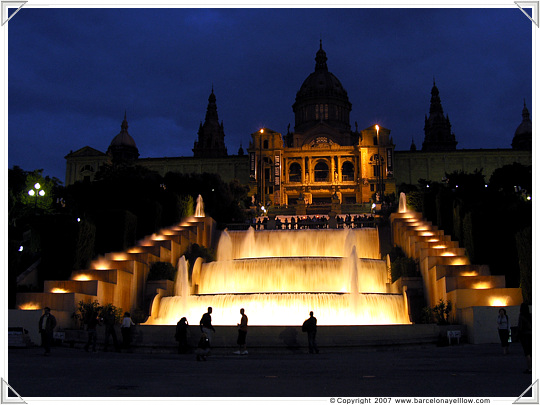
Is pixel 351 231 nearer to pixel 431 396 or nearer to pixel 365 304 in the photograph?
pixel 365 304

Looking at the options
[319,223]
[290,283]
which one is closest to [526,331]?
[290,283]

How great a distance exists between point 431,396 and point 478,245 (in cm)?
2025

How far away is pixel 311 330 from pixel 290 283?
1016 cm

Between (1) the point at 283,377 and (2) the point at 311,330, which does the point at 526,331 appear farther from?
(2) the point at 311,330

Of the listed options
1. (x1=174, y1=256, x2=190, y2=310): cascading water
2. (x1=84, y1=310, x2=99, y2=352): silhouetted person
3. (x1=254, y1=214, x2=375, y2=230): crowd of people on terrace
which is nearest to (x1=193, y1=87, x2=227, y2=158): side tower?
(x1=254, y1=214, x2=375, y2=230): crowd of people on terrace

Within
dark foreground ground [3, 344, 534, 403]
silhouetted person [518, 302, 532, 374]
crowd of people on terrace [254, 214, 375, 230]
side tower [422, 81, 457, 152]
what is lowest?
dark foreground ground [3, 344, 534, 403]

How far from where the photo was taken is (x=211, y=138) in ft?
407

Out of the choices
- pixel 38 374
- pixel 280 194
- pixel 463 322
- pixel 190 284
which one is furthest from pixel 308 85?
pixel 38 374

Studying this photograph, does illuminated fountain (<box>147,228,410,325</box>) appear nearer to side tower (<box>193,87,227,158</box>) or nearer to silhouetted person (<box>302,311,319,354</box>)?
silhouetted person (<box>302,311,319,354</box>)

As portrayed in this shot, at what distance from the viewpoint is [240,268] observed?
28297 millimetres

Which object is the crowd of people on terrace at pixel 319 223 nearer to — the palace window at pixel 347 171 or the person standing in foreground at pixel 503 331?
the person standing in foreground at pixel 503 331

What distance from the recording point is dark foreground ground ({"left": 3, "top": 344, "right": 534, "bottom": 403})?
8.77m

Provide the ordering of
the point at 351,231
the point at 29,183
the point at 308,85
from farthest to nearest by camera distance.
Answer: the point at 308,85 < the point at 29,183 < the point at 351,231

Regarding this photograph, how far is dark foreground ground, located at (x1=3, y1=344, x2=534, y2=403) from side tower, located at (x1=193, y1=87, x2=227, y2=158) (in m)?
108
